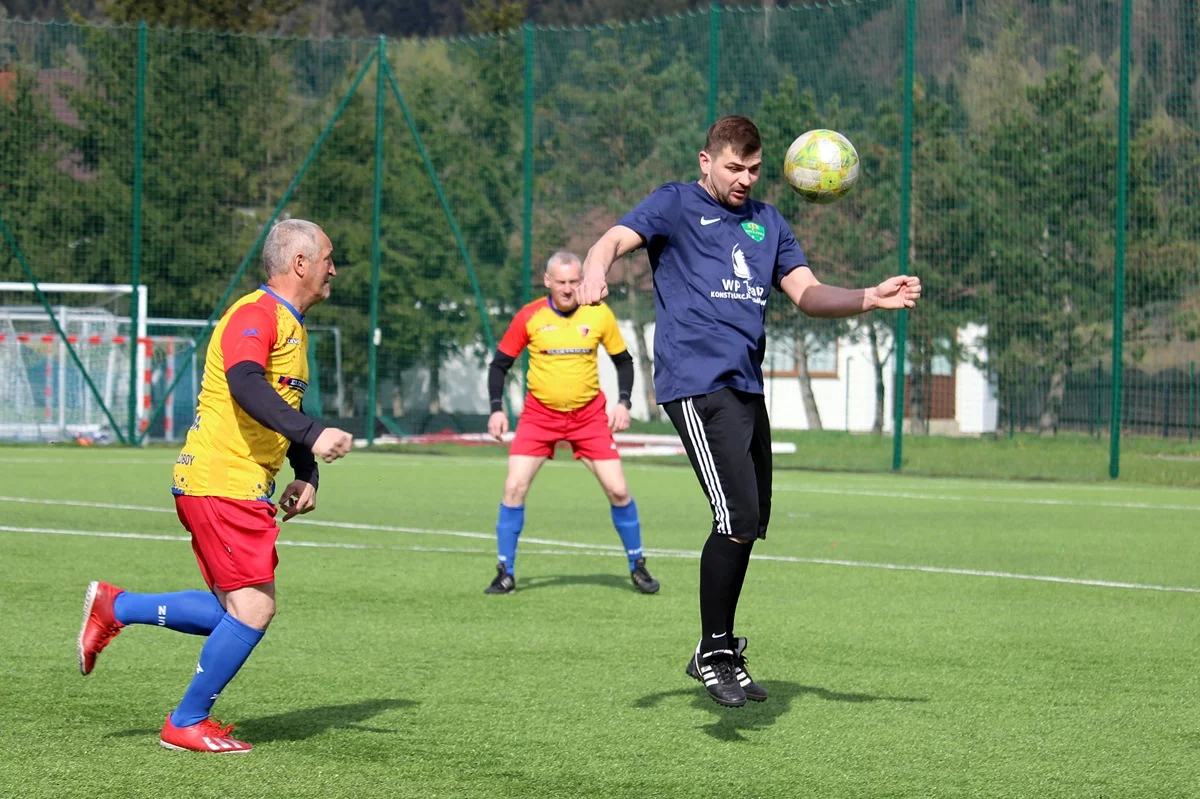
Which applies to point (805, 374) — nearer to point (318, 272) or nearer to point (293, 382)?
point (318, 272)

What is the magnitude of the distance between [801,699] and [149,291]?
19957 mm

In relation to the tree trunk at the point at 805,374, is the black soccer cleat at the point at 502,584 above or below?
below

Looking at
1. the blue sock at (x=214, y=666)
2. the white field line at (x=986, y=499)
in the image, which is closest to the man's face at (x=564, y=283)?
the blue sock at (x=214, y=666)

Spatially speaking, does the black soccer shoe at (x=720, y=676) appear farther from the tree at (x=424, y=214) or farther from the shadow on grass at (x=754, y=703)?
the tree at (x=424, y=214)

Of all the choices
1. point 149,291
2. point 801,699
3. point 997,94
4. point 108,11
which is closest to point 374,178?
point 149,291

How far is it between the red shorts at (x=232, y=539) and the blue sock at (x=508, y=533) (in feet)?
13.8

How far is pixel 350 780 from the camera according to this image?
5.04m

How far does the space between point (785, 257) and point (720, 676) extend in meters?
1.75

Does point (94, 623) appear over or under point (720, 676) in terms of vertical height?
over

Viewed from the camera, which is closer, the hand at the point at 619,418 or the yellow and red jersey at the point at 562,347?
the hand at the point at 619,418

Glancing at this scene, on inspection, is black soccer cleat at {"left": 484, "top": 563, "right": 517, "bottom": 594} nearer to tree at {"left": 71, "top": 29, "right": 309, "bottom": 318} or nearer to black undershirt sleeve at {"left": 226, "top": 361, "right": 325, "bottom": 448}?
black undershirt sleeve at {"left": 226, "top": 361, "right": 325, "bottom": 448}

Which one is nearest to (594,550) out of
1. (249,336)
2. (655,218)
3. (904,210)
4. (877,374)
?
(655,218)

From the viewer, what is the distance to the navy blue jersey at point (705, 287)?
20.5 feet

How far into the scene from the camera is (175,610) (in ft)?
18.3
